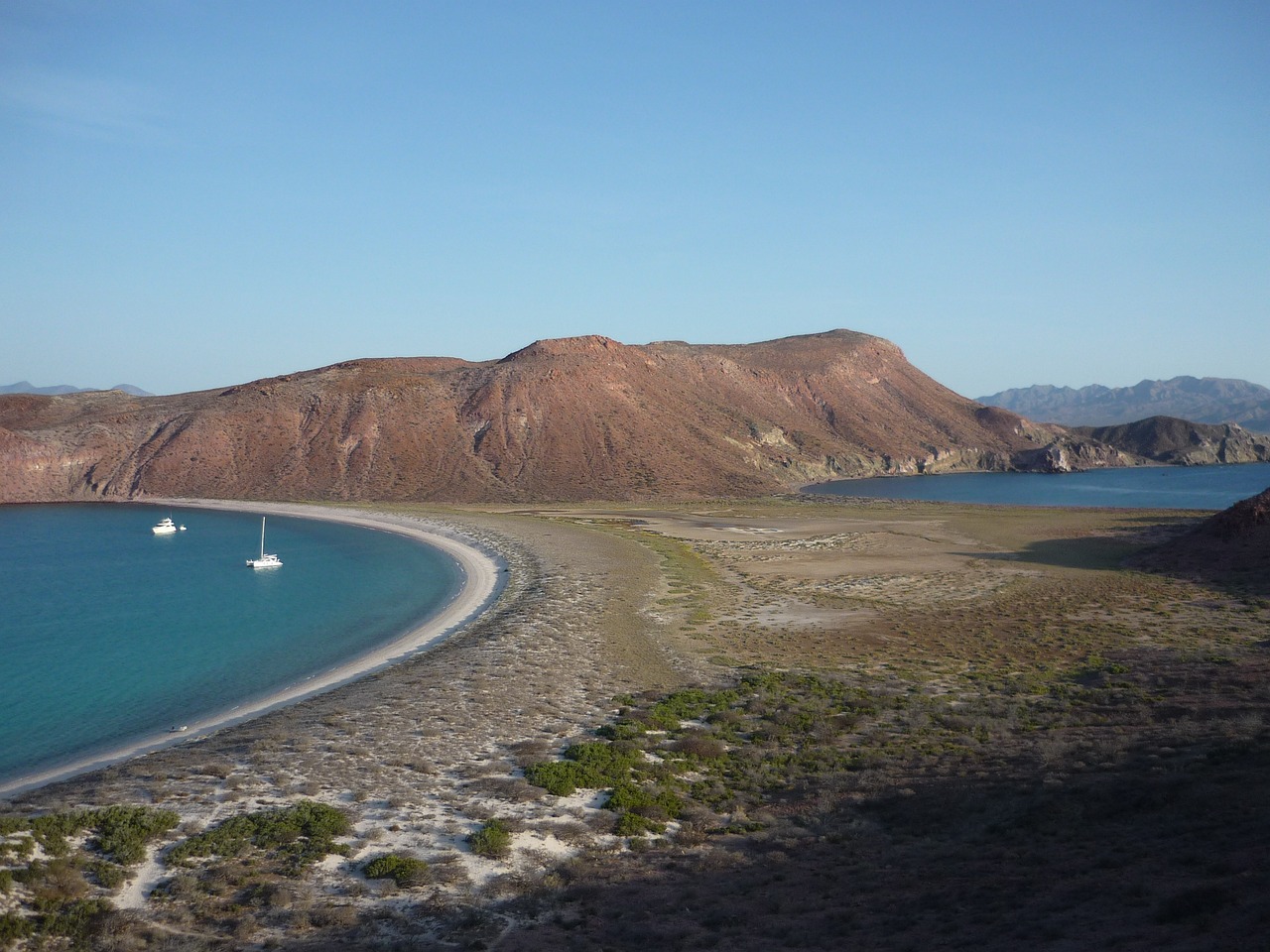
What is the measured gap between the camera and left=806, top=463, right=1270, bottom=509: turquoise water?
10812 cm

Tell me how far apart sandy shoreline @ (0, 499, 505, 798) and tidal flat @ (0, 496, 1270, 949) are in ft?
4.78

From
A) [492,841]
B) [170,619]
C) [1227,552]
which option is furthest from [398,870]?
[1227,552]

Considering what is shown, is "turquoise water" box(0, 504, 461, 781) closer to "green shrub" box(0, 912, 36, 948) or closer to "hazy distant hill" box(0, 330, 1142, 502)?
"green shrub" box(0, 912, 36, 948)

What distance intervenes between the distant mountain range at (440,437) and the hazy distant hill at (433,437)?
10.6 inches

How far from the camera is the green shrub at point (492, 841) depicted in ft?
47.9

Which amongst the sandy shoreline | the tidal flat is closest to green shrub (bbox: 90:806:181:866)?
the tidal flat

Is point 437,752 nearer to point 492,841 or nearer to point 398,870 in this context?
point 492,841

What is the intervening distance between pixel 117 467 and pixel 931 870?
124 metres

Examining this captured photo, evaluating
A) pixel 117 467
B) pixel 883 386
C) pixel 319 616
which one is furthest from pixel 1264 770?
pixel 883 386

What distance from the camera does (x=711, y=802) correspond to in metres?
17.0

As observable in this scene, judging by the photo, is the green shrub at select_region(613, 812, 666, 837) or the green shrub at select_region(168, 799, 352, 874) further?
the green shrub at select_region(613, 812, 666, 837)

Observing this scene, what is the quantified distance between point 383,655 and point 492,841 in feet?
58.9

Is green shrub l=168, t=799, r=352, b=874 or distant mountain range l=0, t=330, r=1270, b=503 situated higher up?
distant mountain range l=0, t=330, r=1270, b=503

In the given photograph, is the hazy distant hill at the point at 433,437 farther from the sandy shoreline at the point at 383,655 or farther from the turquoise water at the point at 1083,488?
the sandy shoreline at the point at 383,655
